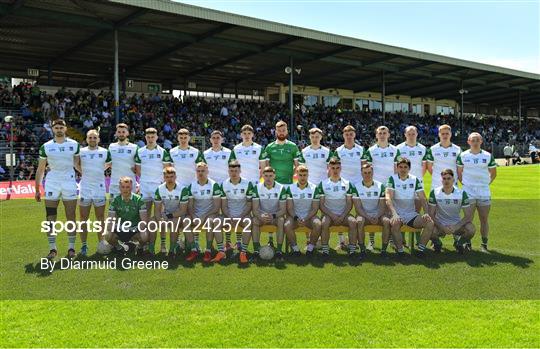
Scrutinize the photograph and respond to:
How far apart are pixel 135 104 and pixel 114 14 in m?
7.22

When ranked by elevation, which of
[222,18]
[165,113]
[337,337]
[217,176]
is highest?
[222,18]

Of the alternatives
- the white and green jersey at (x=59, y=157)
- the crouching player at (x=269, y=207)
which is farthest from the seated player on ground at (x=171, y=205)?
the white and green jersey at (x=59, y=157)

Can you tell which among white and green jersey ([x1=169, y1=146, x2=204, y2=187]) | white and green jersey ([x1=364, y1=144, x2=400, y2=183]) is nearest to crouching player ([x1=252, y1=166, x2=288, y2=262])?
white and green jersey ([x1=169, y1=146, x2=204, y2=187])

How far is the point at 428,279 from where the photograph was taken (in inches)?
233

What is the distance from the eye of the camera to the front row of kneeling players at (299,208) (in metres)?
7.21

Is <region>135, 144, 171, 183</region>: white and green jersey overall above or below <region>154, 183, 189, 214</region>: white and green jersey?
above

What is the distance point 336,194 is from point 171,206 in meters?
2.63

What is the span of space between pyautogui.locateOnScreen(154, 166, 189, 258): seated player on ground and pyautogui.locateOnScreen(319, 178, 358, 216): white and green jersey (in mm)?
2189

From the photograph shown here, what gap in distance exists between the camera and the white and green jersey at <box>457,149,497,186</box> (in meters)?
7.68

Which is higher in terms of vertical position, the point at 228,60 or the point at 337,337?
the point at 228,60

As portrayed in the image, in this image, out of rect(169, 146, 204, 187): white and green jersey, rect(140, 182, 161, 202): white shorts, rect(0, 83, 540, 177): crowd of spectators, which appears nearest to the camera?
rect(140, 182, 161, 202): white shorts

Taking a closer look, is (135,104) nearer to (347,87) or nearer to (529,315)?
(347,87)

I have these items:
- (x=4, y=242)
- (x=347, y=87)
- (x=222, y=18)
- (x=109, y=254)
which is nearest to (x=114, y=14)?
(x=222, y=18)

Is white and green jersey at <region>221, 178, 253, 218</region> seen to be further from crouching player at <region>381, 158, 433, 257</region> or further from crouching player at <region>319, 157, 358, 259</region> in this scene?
crouching player at <region>381, 158, 433, 257</region>
